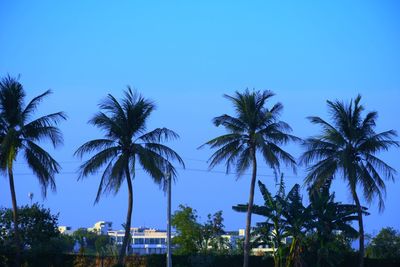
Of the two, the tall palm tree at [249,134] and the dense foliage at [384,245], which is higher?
the tall palm tree at [249,134]

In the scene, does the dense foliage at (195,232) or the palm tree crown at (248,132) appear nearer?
the palm tree crown at (248,132)

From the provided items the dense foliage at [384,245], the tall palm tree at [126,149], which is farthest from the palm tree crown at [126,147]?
the dense foliage at [384,245]

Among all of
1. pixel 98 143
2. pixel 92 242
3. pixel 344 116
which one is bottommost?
pixel 92 242

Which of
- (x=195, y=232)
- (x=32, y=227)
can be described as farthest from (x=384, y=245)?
(x=32, y=227)

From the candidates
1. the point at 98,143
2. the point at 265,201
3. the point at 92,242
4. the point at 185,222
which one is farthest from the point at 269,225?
the point at 92,242

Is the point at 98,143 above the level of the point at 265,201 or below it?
above

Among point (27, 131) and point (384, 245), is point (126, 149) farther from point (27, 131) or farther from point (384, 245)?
point (384, 245)

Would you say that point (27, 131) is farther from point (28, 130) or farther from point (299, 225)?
point (299, 225)

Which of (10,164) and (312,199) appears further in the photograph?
(312,199)

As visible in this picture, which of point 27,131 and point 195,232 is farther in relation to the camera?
point 195,232

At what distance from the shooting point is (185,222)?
50.2 metres

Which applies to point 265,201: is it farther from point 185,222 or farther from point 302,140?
point 185,222

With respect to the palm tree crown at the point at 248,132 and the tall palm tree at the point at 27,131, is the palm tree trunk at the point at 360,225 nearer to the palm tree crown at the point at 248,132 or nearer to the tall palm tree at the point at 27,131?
the palm tree crown at the point at 248,132

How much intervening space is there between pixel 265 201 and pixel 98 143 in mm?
10300
